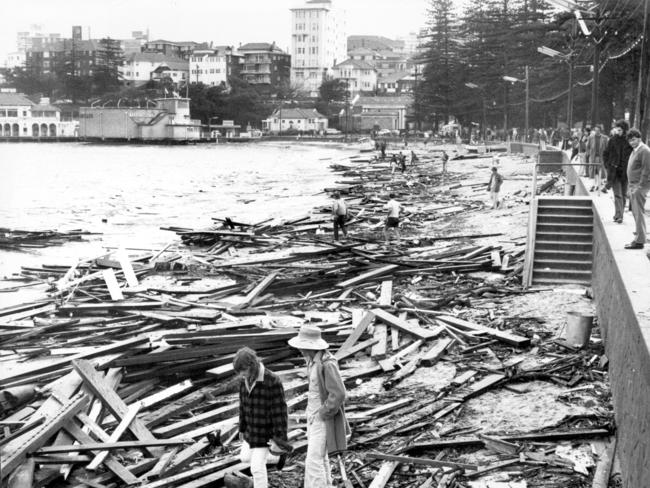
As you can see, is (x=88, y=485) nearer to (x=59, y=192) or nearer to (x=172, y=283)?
(x=172, y=283)

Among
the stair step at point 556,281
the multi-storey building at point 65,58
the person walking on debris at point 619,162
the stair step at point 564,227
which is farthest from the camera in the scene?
the multi-storey building at point 65,58

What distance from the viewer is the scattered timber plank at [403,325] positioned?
12836mm

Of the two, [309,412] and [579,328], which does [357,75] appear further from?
[309,412]

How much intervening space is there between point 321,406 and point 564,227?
11.5 meters

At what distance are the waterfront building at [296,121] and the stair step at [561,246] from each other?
14274 centimetres

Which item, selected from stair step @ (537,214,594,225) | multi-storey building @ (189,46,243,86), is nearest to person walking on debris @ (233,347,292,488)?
stair step @ (537,214,594,225)

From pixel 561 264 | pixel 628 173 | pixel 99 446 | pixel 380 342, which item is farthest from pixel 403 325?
pixel 99 446

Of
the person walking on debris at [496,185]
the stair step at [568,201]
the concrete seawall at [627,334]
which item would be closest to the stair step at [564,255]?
the stair step at [568,201]

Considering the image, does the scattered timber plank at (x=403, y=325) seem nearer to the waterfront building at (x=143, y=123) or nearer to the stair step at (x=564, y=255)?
the stair step at (x=564, y=255)

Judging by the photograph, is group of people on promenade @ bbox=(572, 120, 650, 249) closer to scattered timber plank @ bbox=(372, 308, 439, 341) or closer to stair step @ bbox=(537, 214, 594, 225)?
stair step @ bbox=(537, 214, 594, 225)

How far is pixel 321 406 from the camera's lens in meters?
7.00

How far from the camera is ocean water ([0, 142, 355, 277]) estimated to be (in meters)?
29.3

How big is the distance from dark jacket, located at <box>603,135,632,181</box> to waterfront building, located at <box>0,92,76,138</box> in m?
153

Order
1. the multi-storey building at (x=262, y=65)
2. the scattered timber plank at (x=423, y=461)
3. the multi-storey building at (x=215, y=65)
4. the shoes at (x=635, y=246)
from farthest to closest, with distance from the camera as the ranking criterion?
the multi-storey building at (x=262, y=65)
the multi-storey building at (x=215, y=65)
the shoes at (x=635, y=246)
the scattered timber plank at (x=423, y=461)
